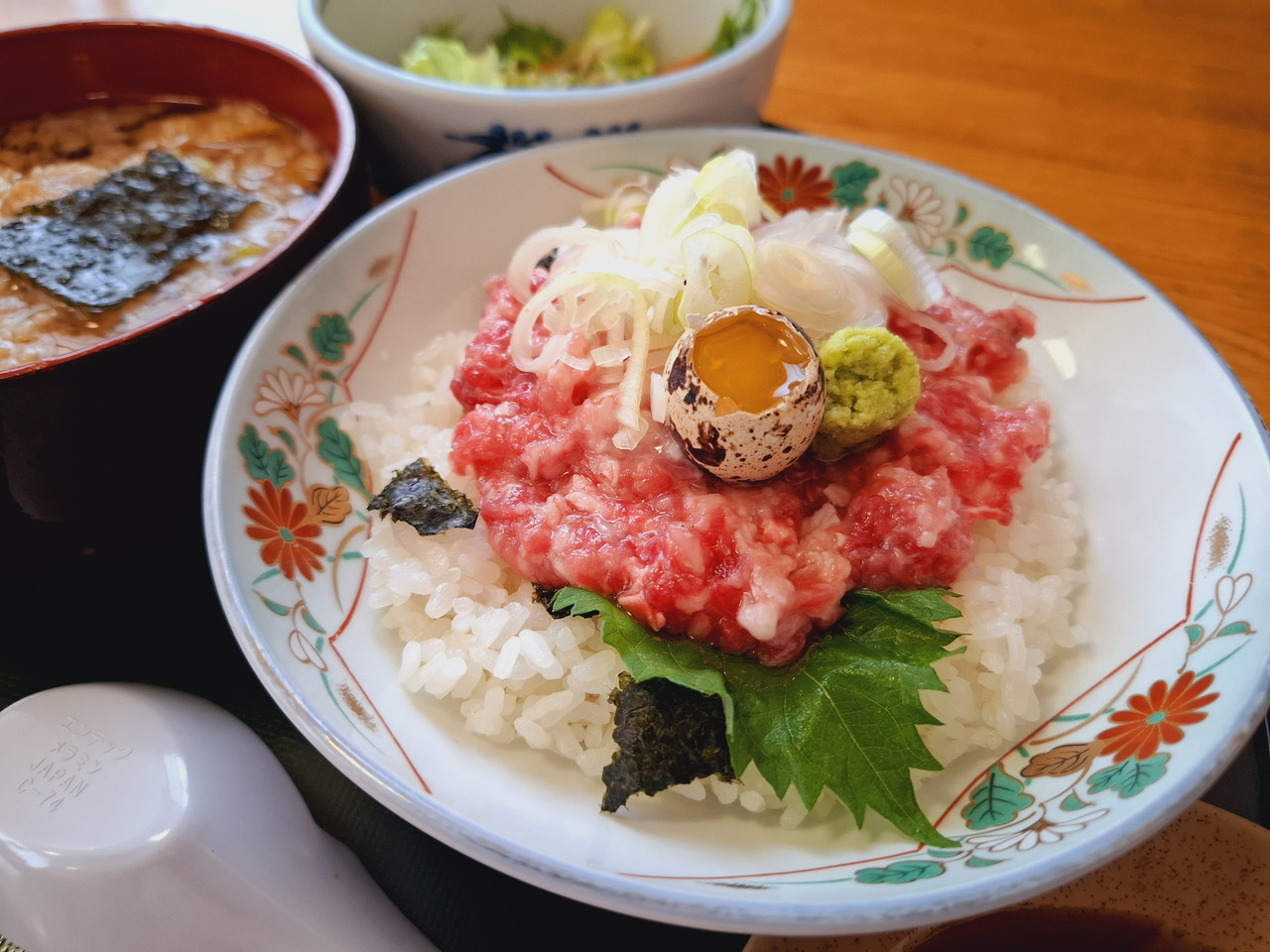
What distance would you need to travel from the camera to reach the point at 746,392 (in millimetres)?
1678

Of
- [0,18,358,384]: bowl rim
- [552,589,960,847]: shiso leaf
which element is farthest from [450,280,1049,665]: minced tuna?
[0,18,358,384]: bowl rim

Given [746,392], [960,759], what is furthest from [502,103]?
[960,759]

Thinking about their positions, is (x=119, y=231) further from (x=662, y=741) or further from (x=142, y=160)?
(x=662, y=741)

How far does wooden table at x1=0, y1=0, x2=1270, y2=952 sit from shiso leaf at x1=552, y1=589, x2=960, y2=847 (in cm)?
63

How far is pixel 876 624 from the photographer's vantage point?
5.76 ft

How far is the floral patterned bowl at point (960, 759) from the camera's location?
4.65 ft

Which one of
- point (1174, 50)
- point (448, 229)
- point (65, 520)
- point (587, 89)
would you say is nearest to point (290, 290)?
point (448, 229)

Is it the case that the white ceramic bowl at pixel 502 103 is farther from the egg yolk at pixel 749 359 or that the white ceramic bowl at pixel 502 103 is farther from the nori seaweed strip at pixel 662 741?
the nori seaweed strip at pixel 662 741

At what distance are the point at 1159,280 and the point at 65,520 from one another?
3.24 metres

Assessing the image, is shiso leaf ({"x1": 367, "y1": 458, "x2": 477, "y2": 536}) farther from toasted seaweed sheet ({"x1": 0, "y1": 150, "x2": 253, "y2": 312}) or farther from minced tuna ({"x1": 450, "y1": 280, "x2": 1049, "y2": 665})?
toasted seaweed sheet ({"x1": 0, "y1": 150, "x2": 253, "y2": 312})

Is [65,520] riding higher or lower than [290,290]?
lower

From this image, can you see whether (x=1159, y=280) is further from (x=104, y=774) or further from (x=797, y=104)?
(x=104, y=774)

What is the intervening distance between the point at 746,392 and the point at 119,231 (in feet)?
6.08

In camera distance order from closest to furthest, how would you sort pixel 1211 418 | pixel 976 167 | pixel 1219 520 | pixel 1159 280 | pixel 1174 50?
1. pixel 1219 520
2. pixel 1211 418
3. pixel 1159 280
4. pixel 976 167
5. pixel 1174 50
